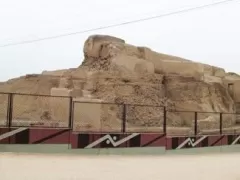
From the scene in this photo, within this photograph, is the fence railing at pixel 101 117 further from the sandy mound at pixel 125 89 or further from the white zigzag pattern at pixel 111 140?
the white zigzag pattern at pixel 111 140

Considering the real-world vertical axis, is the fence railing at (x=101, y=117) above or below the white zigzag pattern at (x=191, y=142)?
above

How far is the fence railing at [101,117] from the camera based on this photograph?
2125 centimetres

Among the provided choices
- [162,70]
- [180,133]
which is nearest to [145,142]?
[180,133]

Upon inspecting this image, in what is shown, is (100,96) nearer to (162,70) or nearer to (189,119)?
(189,119)

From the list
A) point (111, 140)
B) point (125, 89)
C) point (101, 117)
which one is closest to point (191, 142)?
point (101, 117)

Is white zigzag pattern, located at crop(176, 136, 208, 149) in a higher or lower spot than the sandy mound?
lower

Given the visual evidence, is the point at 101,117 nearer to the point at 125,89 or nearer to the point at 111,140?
the point at 111,140

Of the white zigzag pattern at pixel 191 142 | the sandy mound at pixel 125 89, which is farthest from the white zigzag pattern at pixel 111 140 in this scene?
the white zigzag pattern at pixel 191 142

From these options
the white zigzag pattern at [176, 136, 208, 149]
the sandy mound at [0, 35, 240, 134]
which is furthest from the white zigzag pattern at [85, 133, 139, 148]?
the white zigzag pattern at [176, 136, 208, 149]

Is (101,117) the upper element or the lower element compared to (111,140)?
upper

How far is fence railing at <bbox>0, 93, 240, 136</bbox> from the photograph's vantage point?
21250 mm

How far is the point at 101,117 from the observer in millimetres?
23906

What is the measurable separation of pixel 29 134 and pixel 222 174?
8152 mm

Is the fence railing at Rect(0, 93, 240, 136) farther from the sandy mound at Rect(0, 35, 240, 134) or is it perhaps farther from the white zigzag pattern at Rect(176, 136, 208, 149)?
the white zigzag pattern at Rect(176, 136, 208, 149)
